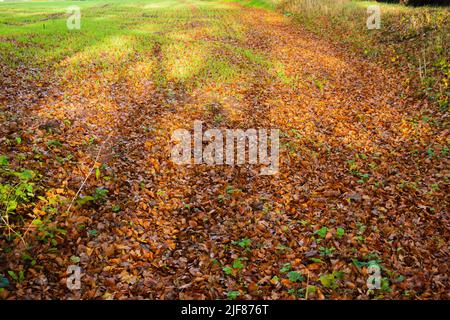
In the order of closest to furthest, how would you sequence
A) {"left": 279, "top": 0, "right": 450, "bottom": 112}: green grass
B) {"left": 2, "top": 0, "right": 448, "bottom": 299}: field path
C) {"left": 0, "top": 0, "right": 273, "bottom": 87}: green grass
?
{"left": 2, "top": 0, "right": 448, "bottom": 299}: field path → {"left": 279, "top": 0, "right": 450, "bottom": 112}: green grass → {"left": 0, "top": 0, "right": 273, "bottom": 87}: green grass

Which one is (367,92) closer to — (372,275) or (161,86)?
(161,86)

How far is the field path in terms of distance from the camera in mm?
5820

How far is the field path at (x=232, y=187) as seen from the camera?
5.82 meters

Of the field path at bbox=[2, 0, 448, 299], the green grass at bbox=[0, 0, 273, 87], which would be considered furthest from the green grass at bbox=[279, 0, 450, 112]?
the green grass at bbox=[0, 0, 273, 87]

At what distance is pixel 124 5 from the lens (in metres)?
37.3

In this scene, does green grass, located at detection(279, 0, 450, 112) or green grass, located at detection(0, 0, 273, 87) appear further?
green grass, located at detection(0, 0, 273, 87)

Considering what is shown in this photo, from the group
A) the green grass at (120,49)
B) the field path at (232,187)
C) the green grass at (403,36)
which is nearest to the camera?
the field path at (232,187)

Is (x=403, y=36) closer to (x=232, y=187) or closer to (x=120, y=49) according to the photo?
(x=232, y=187)

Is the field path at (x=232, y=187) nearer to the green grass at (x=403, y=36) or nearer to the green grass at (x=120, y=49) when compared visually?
the green grass at (x=120, y=49)

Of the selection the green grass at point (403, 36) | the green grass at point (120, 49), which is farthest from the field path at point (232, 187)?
the green grass at point (403, 36)

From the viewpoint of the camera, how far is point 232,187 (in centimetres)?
843

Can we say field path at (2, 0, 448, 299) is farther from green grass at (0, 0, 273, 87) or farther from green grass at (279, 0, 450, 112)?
green grass at (279, 0, 450, 112)

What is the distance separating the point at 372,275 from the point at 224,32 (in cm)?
2229

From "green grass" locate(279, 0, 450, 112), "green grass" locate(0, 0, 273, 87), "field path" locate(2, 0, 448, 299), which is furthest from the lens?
"green grass" locate(0, 0, 273, 87)
